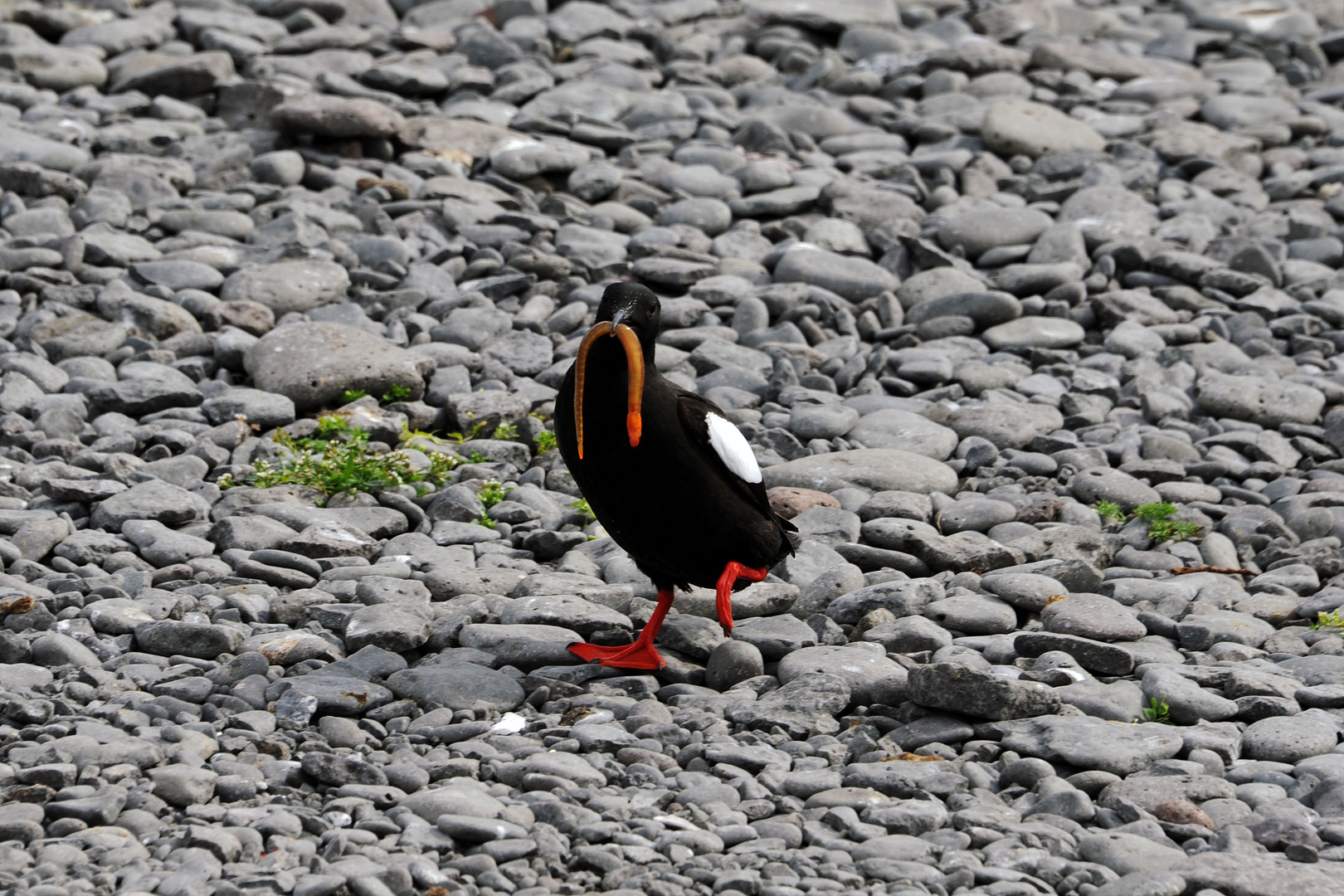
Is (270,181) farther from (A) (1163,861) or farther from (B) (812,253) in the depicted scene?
(A) (1163,861)

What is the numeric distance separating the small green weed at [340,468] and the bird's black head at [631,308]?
7.17 ft

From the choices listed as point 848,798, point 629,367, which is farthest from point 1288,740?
point 629,367

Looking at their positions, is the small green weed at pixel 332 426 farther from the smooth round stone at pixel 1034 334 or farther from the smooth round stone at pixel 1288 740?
the smooth round stone at pixel 1288 740

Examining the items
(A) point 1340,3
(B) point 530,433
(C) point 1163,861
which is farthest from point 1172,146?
(C) point 1163,861

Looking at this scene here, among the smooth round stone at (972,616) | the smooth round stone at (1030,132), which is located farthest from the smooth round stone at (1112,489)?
the smooth round stone at (1030,132)

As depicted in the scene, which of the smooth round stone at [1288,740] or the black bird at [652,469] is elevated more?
the black bird at [652,469]

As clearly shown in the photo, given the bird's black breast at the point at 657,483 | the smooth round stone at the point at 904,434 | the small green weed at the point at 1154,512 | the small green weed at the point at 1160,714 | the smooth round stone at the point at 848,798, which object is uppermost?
the bird's black breast at the point at 657,483

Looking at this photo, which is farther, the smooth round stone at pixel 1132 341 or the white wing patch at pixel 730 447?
the smooth round stone at pixel 1132 341

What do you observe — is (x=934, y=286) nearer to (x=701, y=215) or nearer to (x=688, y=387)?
(x=701, y=215)

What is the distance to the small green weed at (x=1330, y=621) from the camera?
5.64 meters

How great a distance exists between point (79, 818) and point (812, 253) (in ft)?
21.3

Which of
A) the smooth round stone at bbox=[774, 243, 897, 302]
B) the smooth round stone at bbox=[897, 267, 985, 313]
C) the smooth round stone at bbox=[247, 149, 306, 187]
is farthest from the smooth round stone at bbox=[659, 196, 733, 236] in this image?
the smooth round stone at bbox=[247, 149, 306, 187]

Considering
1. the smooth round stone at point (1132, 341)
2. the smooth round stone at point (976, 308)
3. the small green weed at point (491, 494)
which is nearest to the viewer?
the small green weed at point (491, 494)

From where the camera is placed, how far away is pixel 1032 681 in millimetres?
4836
